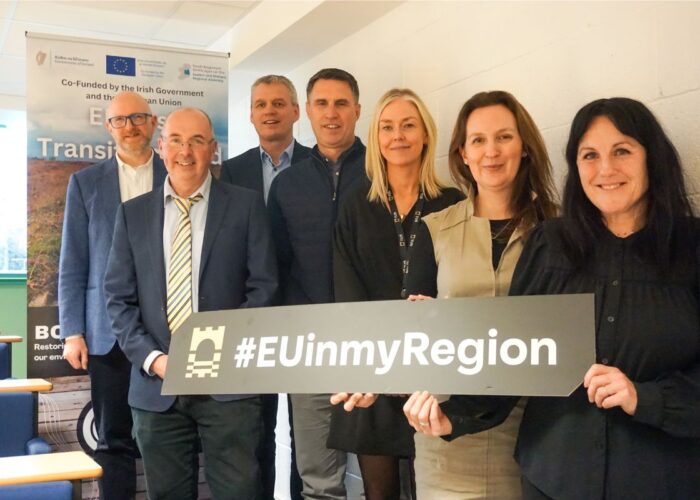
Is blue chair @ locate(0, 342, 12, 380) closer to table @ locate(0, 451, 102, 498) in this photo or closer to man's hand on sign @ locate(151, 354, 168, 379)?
man's hand on sign @ locate(151, 354, 168, 379)

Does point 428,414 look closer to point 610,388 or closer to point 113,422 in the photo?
point 610,388

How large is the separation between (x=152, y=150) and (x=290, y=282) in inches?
41.7

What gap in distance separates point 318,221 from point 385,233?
1.79 ft

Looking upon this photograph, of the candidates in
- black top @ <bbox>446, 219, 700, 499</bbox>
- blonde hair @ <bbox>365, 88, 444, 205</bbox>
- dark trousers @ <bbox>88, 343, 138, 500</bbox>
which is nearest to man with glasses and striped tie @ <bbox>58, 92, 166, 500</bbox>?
dark trousers @ <bbox>88, 343, 138, 500</bbox>

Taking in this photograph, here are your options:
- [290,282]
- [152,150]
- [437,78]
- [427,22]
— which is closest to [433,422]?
[290,282]

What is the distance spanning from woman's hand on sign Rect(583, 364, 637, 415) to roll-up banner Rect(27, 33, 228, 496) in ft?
8.83

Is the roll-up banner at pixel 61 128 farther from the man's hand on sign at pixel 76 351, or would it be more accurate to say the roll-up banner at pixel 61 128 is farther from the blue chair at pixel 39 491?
the blue chair at pixel 39 491

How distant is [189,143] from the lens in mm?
2736

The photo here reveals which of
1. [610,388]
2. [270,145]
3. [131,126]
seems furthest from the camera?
[131,126]

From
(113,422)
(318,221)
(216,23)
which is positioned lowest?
(113,422)

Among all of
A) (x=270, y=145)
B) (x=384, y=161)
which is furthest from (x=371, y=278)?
(x=270, y=145)

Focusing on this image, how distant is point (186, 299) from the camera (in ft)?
8.38

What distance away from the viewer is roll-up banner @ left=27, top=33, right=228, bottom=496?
348 cm

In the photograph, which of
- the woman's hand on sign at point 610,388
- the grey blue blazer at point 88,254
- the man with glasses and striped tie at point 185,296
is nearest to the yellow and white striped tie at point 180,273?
the man with glasses and striped tie at point 185,296
